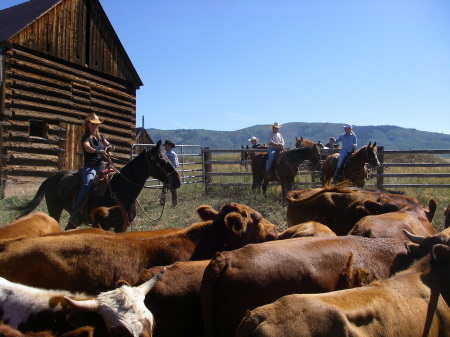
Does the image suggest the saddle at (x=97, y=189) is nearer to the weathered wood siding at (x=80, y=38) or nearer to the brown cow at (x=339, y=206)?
the brown cow at (x=339, y=206)

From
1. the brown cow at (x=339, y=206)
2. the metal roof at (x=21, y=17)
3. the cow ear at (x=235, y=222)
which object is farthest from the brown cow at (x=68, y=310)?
the metal roof at (x=21, y=17)

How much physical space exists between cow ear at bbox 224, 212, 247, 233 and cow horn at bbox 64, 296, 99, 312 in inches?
74.6

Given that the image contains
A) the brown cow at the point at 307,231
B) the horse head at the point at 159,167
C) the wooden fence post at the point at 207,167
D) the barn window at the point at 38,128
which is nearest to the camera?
the brown cow at the point at 307,231

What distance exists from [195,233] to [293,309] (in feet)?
6.75

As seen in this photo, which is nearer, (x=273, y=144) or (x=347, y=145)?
(x=347, y=145)

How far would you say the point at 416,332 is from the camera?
2941 millimetres

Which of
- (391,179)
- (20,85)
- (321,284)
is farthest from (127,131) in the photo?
(321,284)

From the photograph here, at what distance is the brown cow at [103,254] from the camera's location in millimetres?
3852

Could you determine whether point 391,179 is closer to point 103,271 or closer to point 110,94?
point 110,94

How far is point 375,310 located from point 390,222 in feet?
7.22

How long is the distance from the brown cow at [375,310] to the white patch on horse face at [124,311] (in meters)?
0.55

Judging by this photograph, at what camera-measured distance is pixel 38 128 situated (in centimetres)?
1861

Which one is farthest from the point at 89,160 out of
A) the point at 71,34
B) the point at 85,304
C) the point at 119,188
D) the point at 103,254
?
the point at 71,34

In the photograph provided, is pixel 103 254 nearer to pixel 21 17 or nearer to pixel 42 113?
pixel 42 113
